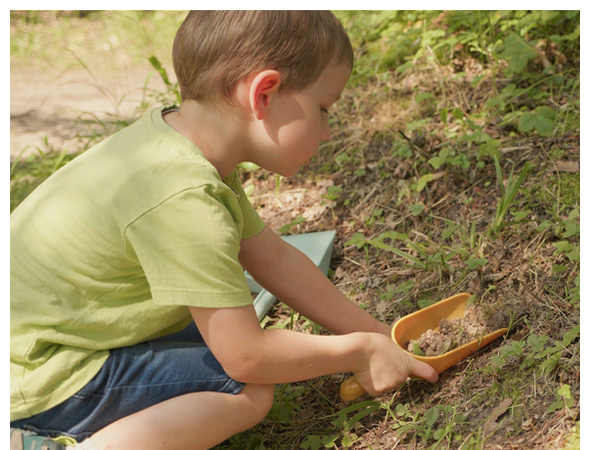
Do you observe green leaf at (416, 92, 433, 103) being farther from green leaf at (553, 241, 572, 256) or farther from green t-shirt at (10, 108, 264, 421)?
green t-shirt at (10, 108, 264, 421)

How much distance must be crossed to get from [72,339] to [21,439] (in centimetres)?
22

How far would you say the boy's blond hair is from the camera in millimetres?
1285

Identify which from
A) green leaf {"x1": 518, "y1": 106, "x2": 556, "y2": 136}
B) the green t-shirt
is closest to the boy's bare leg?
the green t-shirt

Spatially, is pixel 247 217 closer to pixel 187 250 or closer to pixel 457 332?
pixel 187 250

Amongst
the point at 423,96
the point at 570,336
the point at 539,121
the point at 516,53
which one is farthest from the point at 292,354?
the point at 516,53

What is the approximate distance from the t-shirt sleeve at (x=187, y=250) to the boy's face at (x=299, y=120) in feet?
0.65

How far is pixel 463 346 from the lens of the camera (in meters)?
1.58

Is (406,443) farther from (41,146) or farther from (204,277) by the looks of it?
(41,146)

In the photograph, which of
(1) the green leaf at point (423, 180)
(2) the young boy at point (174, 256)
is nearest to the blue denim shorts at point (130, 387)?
(2) the young boy at point (174, 256)

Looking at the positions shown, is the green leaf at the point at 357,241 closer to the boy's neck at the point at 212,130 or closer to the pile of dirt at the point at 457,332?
the pile of dirt at the point at 457,332

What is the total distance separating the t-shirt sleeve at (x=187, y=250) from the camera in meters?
1.21

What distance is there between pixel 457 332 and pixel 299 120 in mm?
709

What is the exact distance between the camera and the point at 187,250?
3.97 ft

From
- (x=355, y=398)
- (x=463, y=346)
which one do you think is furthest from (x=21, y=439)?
(x=463, y=346)
